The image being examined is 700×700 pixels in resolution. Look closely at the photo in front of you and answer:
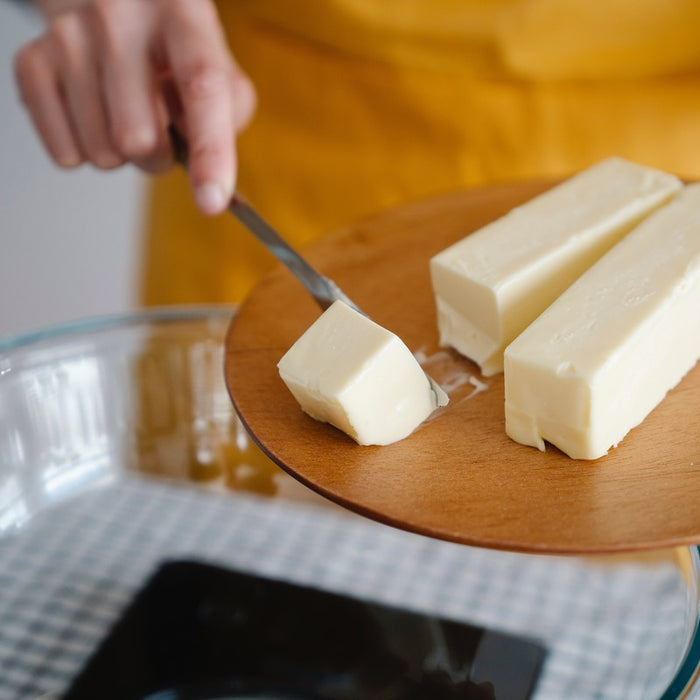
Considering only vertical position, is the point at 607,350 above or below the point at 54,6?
below

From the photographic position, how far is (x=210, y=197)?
103 centimetres

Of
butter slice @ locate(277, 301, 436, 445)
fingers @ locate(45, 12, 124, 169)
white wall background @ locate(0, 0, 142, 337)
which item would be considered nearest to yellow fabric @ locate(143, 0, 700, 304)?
fingers @ locate(45, 12, 124, 169)

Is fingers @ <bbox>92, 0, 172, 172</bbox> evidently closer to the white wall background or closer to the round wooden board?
the round wooden board

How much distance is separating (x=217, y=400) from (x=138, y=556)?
24cm

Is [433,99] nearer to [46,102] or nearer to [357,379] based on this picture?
[46,102]

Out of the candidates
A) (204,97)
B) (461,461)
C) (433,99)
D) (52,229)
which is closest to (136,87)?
(204,97)

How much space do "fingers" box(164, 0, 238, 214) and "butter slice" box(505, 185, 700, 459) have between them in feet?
1.39

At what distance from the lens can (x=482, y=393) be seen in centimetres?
93

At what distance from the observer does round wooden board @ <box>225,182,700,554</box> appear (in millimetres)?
723

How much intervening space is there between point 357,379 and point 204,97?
47cm

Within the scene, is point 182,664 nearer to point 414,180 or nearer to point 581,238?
point 581,238

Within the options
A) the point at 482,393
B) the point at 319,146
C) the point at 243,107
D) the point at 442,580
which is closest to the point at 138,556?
the point at 442,580

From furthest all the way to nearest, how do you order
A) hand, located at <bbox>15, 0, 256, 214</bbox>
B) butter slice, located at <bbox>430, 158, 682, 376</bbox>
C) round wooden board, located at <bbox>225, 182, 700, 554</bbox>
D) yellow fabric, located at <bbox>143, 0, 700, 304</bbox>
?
1. yellow fabric, located at <bbox>143, 0, 700, 304</bbox>
2. hand, located at <bbox>15, 0, 256, 214</bbox>
3. butter slice, located at <bbox>430, 158, 682, 376</bbox>
4. round wooden board, located at <bbox>225, 182, 700, 554</bbox>

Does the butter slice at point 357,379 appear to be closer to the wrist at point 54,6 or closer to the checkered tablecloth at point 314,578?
the checkered tablecloth at point 314,578
